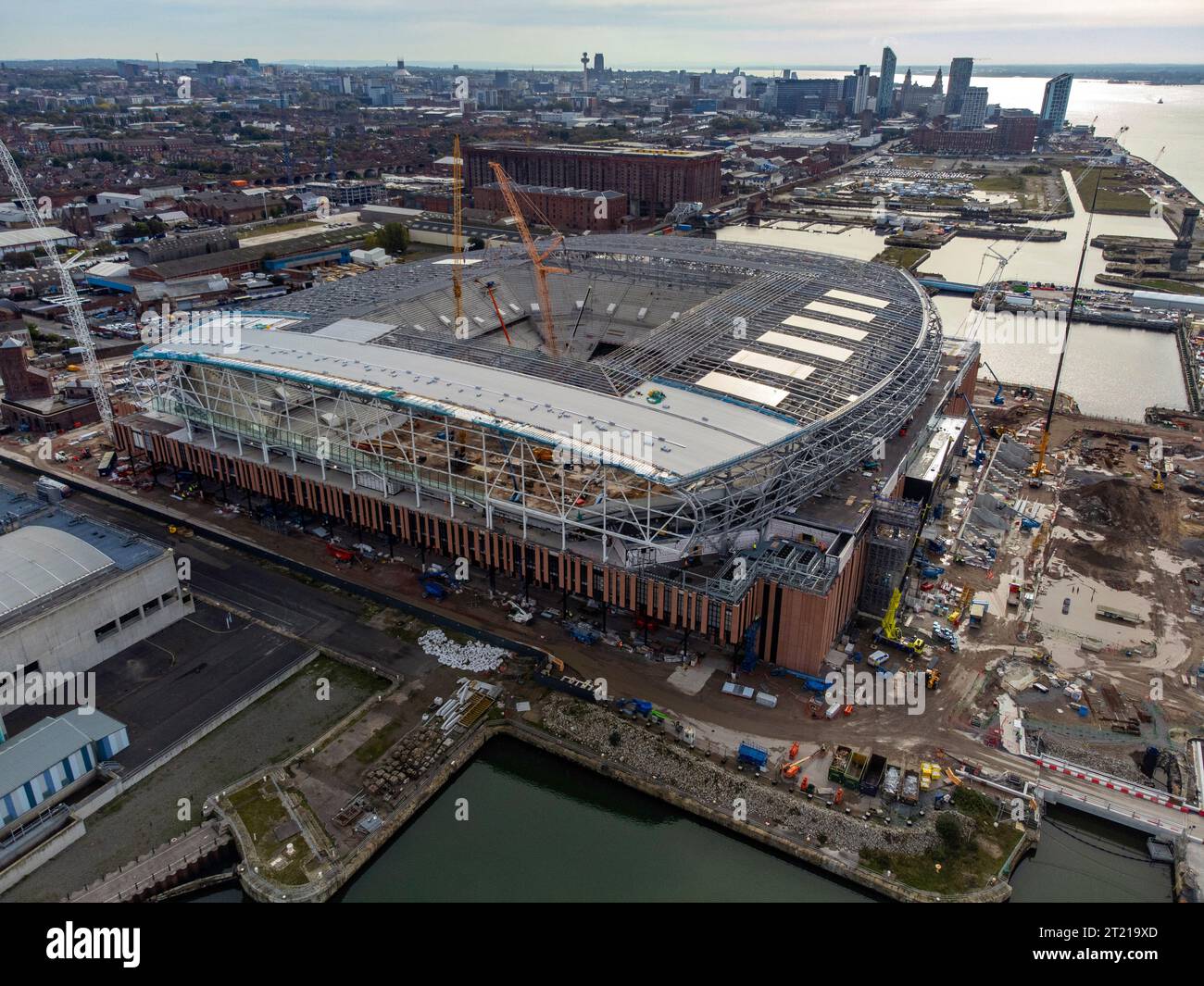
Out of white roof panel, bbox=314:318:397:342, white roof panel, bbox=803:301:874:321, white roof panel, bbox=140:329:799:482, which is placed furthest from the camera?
white roof panel, bbox=803:301:874:321

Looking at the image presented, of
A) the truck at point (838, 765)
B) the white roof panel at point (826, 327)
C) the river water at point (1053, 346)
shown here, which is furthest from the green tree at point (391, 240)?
the truck at point (838, 765)

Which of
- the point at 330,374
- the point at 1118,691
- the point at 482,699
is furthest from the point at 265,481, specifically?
the point at 1118,691

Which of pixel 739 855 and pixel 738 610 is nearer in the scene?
pixel 739 855

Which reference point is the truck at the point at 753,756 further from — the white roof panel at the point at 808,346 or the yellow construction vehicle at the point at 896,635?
the white roof panel at the point at 808,346

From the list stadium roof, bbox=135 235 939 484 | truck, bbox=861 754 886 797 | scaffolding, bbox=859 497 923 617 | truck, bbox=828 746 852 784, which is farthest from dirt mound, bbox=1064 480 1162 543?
truck, bbox=828 746 852 784

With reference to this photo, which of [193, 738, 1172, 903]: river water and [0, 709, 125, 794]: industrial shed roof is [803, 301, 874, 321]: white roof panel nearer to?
[193, 738, 1172, 903]: river water

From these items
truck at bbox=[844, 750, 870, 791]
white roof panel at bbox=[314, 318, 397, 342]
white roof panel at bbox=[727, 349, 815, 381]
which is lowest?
truck at bbox=[844, 750, 870, 791]

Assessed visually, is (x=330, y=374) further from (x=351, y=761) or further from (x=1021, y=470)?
(x=1021, y=470)

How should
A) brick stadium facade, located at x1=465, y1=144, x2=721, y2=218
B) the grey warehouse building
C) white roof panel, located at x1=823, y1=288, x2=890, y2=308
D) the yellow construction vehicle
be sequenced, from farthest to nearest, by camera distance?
brick stadium facade, located at x1=465, y1=144, x2=721, y2=218, white roof panel, located at x1=823, y1=288, x2=890, y2=308, the yellow construction vehicle, the grey warehouse building

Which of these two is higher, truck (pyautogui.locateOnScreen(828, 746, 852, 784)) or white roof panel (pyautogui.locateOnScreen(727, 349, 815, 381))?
white roof panel (pyautogui.locateOnScreen(727, 349, 815, 381))
